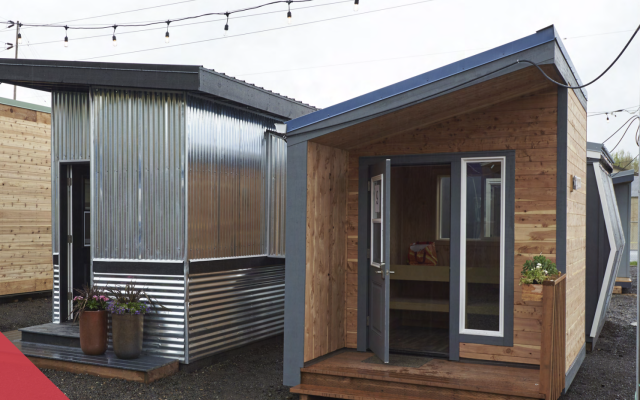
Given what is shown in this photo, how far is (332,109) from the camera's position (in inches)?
200

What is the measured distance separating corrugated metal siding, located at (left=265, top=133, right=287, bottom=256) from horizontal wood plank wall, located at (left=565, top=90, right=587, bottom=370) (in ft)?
11.6

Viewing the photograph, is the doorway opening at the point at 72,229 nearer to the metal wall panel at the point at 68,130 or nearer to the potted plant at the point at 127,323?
the metal wall panel at the point at 68,130

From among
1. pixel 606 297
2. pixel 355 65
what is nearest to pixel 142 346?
pixel 606 297

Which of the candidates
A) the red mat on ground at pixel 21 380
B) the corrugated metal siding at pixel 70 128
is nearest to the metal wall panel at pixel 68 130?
the corrugated metal siding at pixel 70 128

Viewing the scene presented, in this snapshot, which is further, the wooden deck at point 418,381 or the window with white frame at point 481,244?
the window with white frame at point 481,244

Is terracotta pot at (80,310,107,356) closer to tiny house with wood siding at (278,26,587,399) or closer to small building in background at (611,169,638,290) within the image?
tiny house with wood siding at (278,26,587,399)

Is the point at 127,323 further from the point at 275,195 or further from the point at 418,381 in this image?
the point at 418,381

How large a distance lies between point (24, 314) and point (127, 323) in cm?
421

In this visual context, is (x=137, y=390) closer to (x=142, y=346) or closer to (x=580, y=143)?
(x=142, y=346)

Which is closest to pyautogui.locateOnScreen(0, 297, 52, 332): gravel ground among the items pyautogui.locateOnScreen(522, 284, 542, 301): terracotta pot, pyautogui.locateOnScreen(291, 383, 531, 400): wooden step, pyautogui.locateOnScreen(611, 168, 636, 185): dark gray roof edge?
pyautogui.locateOnScreen(291, 383, 531, 400): wooden step

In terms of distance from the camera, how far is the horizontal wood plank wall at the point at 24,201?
10008mm

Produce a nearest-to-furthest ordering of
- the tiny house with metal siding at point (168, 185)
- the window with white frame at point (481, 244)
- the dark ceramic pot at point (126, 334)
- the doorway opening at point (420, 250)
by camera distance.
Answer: the window with white frame at point (481, 244) → the dark ceramic pot at point (126, 334) → the tiny house with metal siding at point (168, 185) → the doorway opening at point (420, 250)

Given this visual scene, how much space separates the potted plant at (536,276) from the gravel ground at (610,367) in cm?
129

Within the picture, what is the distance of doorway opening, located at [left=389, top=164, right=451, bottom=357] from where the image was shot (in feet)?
23.4
